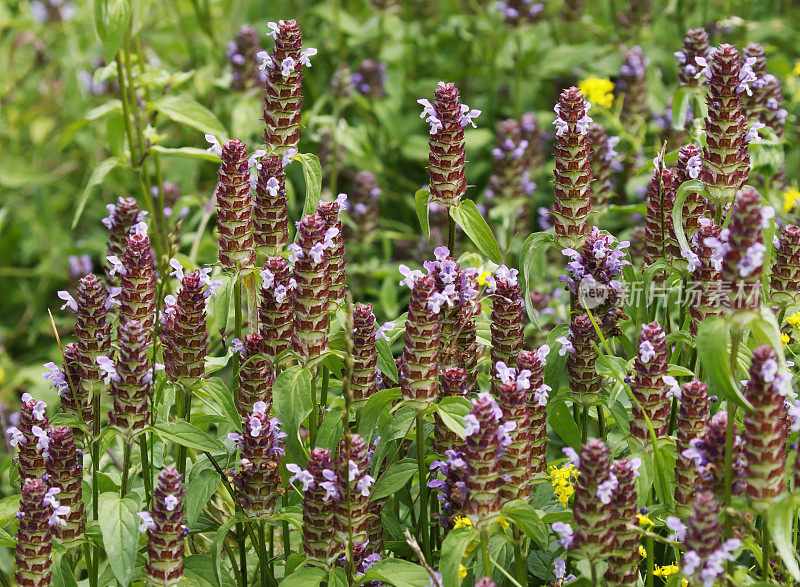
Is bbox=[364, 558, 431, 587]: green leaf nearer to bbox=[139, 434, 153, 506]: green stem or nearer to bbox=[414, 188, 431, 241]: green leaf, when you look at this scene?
bbox=[139, 434, 153, 506]: green stem

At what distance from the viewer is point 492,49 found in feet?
21.6

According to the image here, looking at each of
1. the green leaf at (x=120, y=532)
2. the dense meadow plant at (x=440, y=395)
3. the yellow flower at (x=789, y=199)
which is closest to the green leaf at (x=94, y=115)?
the dense meadow plant at (x=440, y=395)

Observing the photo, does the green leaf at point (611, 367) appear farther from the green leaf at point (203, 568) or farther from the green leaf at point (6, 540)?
the green leaf at point (6, 540)

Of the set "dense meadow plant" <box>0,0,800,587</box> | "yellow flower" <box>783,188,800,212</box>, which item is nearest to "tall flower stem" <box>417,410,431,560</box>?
"dense meadow plant" <box>0,0,800,587</box>

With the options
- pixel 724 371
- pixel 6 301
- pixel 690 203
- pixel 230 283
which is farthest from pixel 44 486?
pixel 6 301

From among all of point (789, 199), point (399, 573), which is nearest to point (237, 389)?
point (399, 573)

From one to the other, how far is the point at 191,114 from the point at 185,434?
76.9 inches

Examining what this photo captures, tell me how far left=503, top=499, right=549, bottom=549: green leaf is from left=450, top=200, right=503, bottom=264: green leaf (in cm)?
81

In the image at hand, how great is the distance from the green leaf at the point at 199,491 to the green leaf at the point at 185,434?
0.12 metres

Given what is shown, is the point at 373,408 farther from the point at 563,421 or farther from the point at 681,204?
the point at 681,204

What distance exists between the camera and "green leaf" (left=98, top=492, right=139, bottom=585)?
2.57 m

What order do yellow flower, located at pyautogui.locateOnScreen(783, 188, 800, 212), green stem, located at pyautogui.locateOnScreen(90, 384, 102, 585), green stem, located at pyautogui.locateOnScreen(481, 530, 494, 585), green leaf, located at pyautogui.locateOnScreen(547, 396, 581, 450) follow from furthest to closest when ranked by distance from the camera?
yellow flower, located at pyautogui.locateOnScreen(783, 188, 800, 212), green leaf, located at pyautogui.locateOnScreen(547, 396, 581, 450), green stem, located at pyautogui.locateOnScreen(90, 384, 102, 585), green stem, located at pyautogui.locateOnScreen(481, 530, 494, 585)

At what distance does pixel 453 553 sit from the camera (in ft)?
8.04

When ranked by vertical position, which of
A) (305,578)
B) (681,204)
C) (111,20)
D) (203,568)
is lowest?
(203,568)
